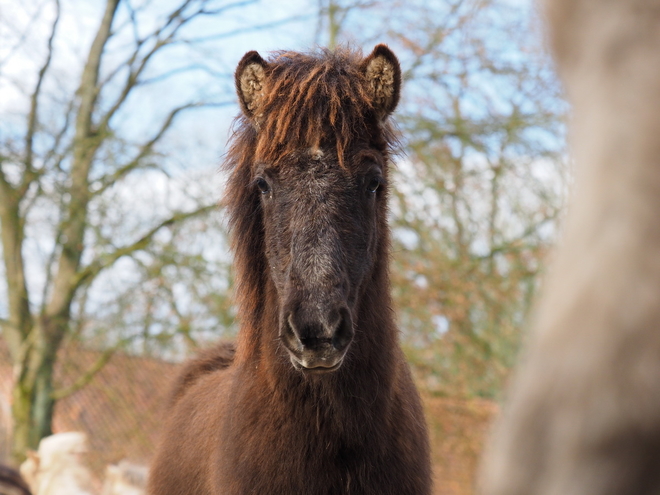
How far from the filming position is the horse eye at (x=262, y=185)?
3197 millimetres

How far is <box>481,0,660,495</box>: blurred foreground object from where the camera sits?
0.80 meters

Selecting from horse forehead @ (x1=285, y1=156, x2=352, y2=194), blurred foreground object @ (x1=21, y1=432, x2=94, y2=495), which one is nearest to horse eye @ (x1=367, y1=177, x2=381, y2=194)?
horse forehead @ (x1=285, y1=156, x2=352, y2=194)

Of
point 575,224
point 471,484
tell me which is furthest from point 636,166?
point 471,484

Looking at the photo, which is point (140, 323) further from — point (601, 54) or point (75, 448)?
point (601, 54)

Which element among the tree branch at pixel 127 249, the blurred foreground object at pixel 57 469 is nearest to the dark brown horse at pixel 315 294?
the blurred foreground object at pixel 57 469

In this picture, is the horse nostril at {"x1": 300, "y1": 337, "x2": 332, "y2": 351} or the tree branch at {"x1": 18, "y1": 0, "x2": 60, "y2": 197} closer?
the horse nostril at {"x1": 300, "y1": 337, "x2": 332, "y2": 351}

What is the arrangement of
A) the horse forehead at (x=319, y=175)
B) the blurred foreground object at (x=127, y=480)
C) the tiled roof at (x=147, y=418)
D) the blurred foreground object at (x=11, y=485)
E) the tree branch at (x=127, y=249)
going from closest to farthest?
the horse forehead at (x=319, y=175) < the blurred foreground object at (x=11, y=485) < the blurred foreground object at (x=127, y=480) < the tree branch at (x=127, y=249) < the tiled roof at (x=147, y=418)

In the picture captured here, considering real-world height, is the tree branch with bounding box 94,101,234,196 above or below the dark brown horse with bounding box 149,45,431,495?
above

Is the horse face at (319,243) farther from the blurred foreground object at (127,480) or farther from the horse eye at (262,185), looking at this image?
the blurred foreground object at (127,480)

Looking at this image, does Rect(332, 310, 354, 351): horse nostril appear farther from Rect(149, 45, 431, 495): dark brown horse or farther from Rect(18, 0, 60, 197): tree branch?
Rect(18, 0, 60, 197): tree branch

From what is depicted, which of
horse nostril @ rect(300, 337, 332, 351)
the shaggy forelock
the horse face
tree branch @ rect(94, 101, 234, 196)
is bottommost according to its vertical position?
horse nostril @ rect(300, 337, 332, 351)

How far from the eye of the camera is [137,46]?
12.3 metres

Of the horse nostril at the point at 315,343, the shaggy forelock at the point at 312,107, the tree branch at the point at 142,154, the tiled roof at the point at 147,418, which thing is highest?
the tree branch at the point at 142,154

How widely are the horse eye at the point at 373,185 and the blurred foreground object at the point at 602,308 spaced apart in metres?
2.25
